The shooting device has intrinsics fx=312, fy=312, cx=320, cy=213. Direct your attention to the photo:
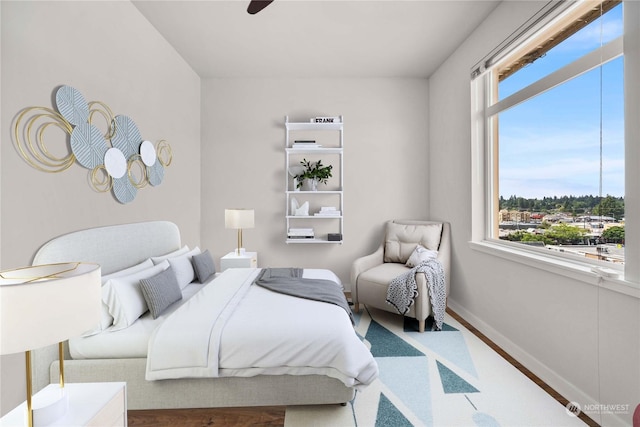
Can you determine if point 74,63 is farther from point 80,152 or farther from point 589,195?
point 589,195

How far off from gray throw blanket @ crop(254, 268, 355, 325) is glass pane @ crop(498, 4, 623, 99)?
224 centimetres

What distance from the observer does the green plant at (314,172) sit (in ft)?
13.2

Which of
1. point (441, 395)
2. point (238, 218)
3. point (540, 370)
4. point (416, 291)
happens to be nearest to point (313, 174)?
point (238, 218)

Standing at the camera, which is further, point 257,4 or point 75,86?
point 75,86

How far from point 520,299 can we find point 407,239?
150 cm

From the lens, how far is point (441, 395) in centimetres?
199

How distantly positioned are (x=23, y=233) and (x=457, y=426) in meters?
2.59

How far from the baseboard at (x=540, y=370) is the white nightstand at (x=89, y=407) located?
7.96 ft

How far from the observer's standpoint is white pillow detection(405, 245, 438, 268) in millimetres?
3331

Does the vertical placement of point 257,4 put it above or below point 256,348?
above

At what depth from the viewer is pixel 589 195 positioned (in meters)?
1.98

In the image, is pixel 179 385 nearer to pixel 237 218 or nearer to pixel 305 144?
pixel 237 218

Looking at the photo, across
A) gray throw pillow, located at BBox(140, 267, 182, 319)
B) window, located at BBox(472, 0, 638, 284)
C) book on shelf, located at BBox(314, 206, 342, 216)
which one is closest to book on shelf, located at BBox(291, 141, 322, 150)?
book on shelf, located at BBox(314, 206, 342, 216)

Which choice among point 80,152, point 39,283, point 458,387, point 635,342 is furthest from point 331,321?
point 80,152
